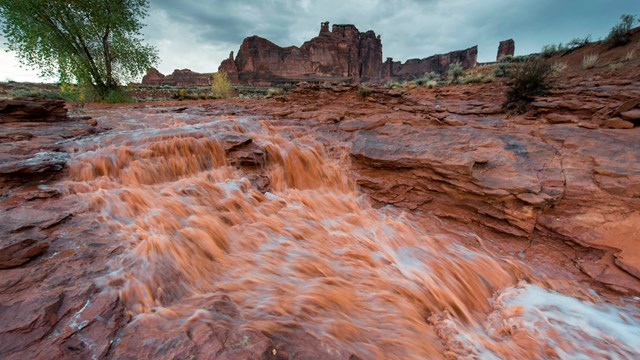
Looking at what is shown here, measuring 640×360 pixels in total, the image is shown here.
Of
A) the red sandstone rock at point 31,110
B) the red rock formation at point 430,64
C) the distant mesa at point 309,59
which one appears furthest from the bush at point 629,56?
the red rock formation at point 430,64

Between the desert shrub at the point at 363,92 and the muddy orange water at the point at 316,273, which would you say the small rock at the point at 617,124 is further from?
the desert shrub at the point at 363,92

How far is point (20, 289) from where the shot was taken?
2.03 metres

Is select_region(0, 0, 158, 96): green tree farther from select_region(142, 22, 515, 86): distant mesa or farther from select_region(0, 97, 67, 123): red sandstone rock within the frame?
select_region(142, 22, 515, 86): distant mesa

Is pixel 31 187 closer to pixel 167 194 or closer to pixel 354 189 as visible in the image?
pixel 167 194

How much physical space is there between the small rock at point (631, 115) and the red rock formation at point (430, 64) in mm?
95934

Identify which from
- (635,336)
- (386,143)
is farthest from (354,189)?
(635,336)

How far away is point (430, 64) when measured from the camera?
110 metres

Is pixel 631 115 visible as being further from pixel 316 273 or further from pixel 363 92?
pixel 363 92

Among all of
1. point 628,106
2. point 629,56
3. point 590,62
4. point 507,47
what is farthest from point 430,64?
point 628,106

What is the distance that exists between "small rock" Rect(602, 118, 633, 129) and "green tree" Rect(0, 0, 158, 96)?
1995 centimetres

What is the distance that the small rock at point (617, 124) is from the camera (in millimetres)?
4707

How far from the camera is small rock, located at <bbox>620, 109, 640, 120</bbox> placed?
15.4 feet

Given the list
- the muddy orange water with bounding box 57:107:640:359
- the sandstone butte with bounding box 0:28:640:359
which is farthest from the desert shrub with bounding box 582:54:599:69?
the muddy orange water with bounding box 57:107:640:359

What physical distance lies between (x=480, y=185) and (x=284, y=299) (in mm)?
3646
